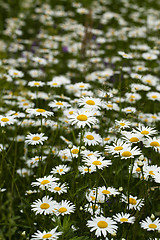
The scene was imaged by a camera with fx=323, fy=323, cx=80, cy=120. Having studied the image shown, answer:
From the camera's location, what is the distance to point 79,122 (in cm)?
204

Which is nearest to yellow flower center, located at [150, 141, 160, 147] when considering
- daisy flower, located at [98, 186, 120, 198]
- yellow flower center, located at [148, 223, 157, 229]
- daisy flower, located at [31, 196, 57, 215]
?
daisy flower, located at [98, 186, 120, 198]

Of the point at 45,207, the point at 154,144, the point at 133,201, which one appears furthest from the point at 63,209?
the point at 154,144

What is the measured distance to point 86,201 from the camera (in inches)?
80.2

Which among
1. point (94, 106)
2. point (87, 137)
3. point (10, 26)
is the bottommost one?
point (87, 137)

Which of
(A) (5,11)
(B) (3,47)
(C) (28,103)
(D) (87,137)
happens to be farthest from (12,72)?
(A) (5,11)

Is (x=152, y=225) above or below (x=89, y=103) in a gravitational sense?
below

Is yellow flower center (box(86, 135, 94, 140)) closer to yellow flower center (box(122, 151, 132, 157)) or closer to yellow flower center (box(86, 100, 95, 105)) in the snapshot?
yellow flower center (box(86, 100, 95, 105))

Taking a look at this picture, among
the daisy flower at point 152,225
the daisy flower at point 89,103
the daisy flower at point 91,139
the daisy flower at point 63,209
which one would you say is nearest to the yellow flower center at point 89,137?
the daisy flower at point 91,139

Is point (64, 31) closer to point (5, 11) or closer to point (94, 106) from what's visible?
point (5, 11)

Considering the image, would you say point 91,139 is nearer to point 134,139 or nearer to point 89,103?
point 89,103

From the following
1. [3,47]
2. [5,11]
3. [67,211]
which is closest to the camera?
[67,211]

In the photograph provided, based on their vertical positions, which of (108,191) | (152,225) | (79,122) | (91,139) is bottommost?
(152,225)

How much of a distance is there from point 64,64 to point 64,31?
139 centimetres

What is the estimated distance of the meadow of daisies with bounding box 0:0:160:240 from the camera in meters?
1.93
